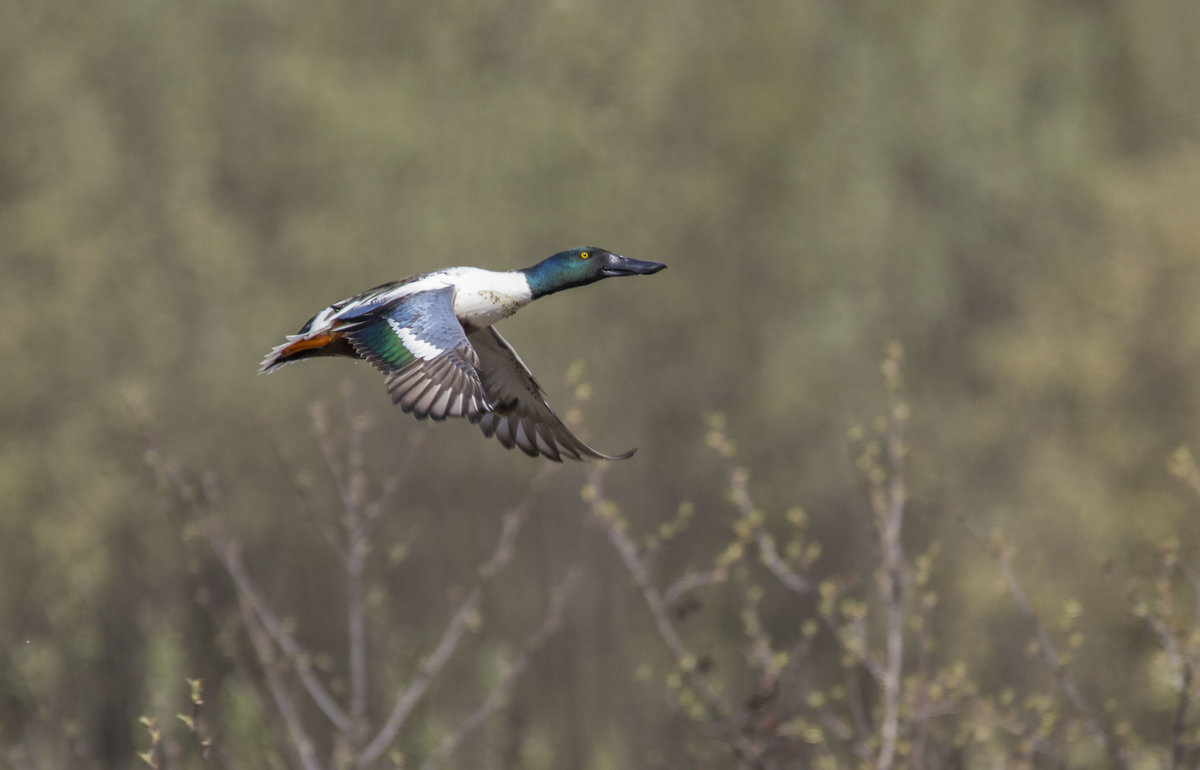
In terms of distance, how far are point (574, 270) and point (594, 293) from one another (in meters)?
23.7

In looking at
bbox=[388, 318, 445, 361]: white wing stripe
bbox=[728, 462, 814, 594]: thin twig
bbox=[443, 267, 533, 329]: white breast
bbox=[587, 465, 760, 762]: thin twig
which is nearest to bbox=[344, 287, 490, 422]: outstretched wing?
bbox=[388, 318, 445, 361]: white wing stripe

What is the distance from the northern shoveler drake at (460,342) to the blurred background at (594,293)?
1356 cm

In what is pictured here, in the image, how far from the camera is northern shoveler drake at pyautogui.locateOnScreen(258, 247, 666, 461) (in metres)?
7.67

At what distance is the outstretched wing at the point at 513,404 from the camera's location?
9.30 meters

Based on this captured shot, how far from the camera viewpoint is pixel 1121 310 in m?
23.3

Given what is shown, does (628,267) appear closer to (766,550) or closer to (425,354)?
(425,354)

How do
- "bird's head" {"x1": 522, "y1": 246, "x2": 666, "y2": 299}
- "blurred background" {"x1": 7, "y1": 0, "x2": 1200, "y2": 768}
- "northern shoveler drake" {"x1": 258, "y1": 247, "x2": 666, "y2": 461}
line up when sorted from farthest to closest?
"blurred background" {"x1": 7, "y1": 0, "x2": 1200, "y2": 768}
"bird's head" {"x1": 522, "y1": 246, "x2": 666, "y2": 299}
"northern shoveler drake" {"x1": 258, "y1": 247, "x2": 666, "y2": 461}

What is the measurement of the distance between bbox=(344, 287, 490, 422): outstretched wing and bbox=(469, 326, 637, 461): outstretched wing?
37.4 inches

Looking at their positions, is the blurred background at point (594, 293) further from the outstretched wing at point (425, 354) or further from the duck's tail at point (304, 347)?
the outstretched wing at point (425, 354)

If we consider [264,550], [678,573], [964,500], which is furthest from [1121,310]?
[264,550]

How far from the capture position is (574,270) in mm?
8859

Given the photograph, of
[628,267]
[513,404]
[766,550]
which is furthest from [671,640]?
[628,267]

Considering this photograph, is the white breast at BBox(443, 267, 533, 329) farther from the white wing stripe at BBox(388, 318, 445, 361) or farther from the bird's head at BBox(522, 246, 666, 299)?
the white wing stripe at BBox(388, 318, 445, 361)

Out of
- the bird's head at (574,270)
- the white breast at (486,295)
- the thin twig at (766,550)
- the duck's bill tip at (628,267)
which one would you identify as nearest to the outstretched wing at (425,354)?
the white breast at (486,295)
